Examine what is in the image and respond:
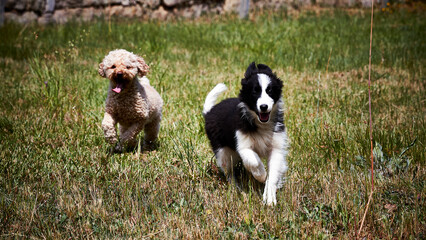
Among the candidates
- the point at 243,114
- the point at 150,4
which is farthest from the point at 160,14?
the point at 243,114

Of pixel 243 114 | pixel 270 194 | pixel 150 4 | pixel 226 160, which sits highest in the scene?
pixel 150 4

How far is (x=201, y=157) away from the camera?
13.9ft

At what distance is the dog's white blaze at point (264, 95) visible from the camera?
10.6 ft

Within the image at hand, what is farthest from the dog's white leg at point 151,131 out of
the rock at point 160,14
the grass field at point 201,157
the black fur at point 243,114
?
the rock at point 160,14

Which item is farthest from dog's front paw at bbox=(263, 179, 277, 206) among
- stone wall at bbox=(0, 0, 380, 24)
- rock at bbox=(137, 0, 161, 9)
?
rock at bbox=(137, 0, 161, 9)

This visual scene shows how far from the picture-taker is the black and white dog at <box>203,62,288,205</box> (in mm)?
3328

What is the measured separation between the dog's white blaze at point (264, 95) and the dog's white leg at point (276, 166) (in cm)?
38

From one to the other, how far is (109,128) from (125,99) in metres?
0.34

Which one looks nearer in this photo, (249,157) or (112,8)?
(249,157)

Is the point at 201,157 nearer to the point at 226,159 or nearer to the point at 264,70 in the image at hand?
the point at 226,159

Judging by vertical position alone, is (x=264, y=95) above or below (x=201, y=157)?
above

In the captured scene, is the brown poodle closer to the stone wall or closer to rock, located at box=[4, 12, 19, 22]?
the stone wall

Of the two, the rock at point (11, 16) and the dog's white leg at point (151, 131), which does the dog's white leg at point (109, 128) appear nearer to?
the dog's white leg at point (151, 131)

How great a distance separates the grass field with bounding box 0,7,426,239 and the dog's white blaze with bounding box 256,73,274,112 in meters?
0.68
